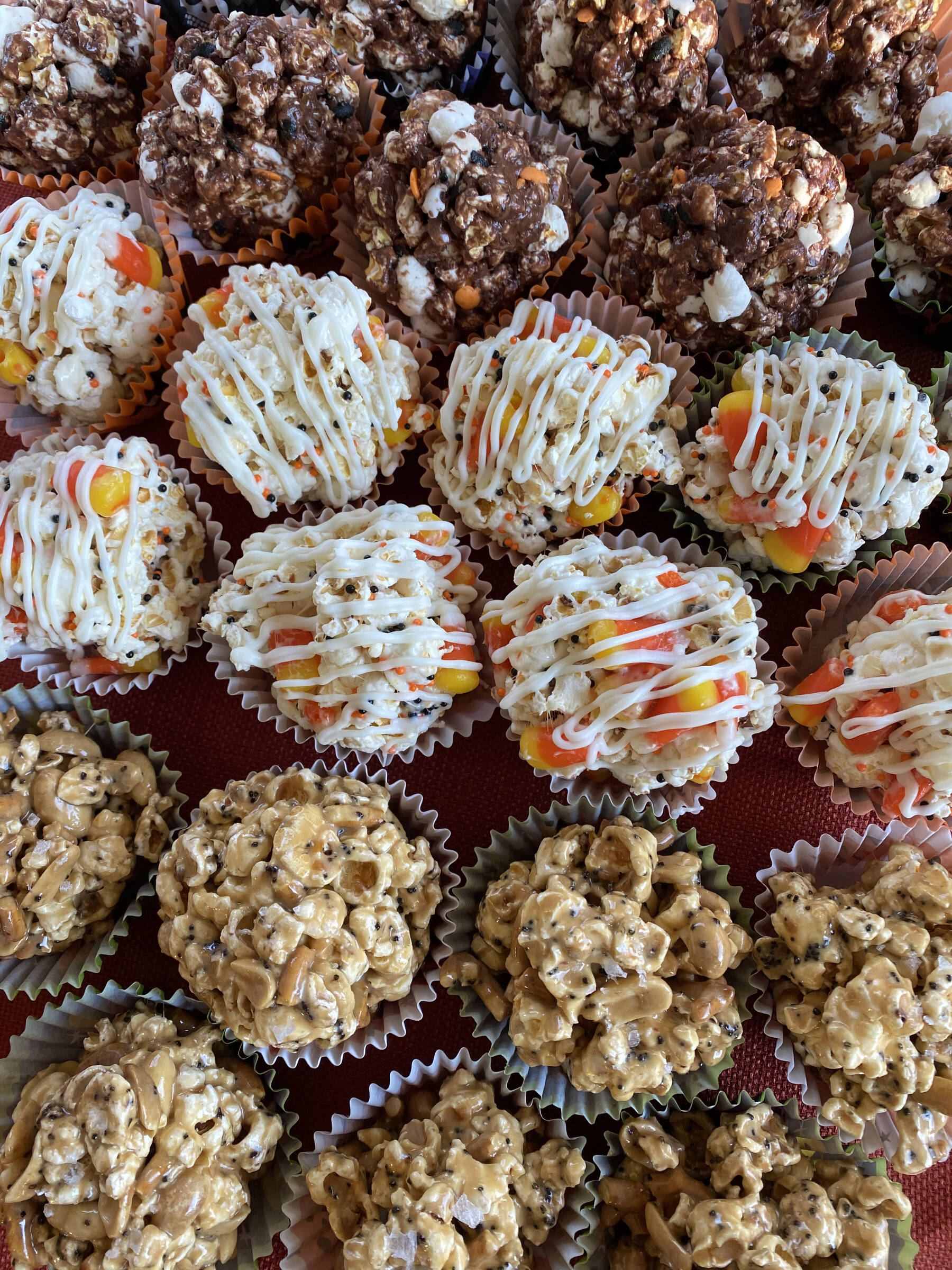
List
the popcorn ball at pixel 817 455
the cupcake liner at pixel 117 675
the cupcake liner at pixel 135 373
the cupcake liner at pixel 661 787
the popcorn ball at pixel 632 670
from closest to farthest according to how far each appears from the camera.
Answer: the popcorn ball at pixel 632 670, the popcorn ball at pixel 817 455, the cupcake liner at pixel 661 787, the cupcake liner at pixel 117 675, the cupcake liner at pixel 135 373

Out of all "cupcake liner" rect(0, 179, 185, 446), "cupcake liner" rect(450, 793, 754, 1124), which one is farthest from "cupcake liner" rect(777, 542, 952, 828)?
"cupcake liner" rect(0, 179, 185, 446)

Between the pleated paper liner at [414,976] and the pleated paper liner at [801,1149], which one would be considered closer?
the pleated paper liner at [801,1149]

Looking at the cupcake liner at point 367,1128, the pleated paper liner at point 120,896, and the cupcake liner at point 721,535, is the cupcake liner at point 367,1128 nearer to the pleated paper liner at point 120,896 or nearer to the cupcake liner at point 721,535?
the pleated paper liner at point 120,896

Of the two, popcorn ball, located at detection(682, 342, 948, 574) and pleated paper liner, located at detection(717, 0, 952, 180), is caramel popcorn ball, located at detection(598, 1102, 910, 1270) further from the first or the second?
pleated paper liner, located at detection(717, 0, 952, 180)

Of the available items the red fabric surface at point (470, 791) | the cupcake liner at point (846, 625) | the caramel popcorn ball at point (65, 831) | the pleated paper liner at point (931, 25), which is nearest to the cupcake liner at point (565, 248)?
the red fabric surface at point (470, 791)

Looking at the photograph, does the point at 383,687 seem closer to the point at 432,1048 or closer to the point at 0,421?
the point at 432,1048

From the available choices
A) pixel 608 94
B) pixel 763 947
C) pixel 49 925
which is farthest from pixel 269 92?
pixel 763 947
